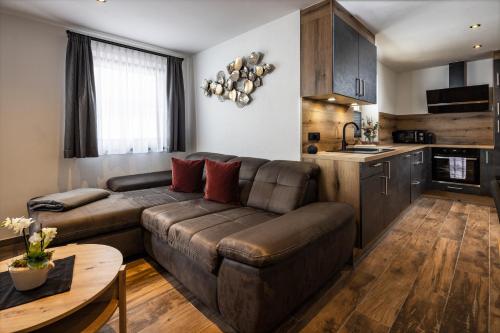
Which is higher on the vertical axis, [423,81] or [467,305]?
[423,81]

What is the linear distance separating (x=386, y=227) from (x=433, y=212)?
1437 millimetres

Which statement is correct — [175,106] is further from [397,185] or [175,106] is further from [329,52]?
[397,185]

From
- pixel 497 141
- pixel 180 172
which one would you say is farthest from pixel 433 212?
pixel 180 172

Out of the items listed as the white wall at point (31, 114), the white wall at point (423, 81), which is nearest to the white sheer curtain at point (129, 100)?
the white wall at point (31, 114)

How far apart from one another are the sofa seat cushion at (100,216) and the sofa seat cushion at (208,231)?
670 millimetres

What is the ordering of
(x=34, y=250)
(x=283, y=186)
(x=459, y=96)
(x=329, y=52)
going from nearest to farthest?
(x=34, y=250) → (x=283, y=186) → (x=329, y=52) → (x=459, y=96)

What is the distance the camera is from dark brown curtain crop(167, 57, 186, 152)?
13.0 feet

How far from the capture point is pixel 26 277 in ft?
4.00

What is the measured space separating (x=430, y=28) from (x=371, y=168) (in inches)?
85.5

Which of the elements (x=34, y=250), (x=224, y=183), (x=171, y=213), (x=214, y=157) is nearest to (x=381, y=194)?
(x=224, y=183)

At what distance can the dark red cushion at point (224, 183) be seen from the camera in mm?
2666

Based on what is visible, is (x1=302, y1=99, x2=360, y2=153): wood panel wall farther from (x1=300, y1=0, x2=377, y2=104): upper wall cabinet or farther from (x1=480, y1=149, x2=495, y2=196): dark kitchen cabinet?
(x1=480, y1=149, x2=495, y2=196): dark kitchen cabinet

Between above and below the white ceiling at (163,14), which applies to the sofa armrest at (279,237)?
below

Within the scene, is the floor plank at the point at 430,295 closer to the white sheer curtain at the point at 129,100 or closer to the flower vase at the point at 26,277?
the flower vase at the point at 26,277
